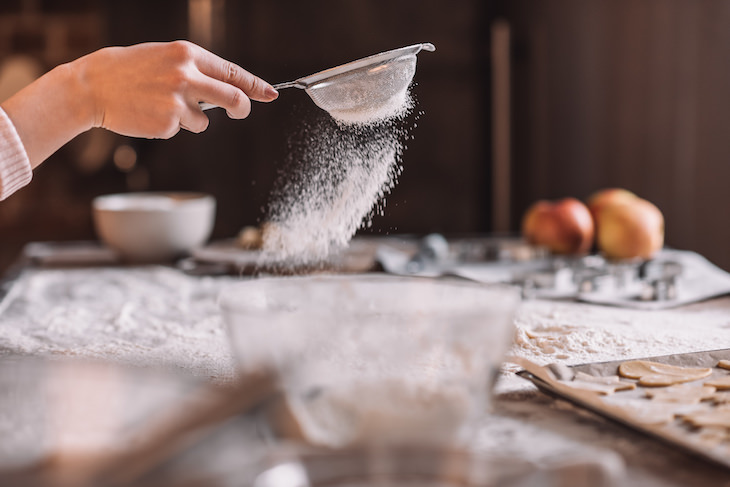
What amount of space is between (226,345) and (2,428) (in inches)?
15.1

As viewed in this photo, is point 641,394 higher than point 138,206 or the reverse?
the reverse

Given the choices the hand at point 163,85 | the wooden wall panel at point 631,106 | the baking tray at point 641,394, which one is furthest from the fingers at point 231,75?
the wooden wall panel at point 631,106

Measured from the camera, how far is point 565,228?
1.43 meters

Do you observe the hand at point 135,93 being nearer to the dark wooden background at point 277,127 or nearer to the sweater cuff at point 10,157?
the sweater cuff at point 10,157

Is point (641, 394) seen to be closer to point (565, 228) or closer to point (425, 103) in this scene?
point (565, 228)

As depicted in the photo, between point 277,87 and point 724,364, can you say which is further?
point 277,87

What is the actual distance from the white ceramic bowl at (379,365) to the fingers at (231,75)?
0.45m

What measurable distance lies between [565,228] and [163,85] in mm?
848

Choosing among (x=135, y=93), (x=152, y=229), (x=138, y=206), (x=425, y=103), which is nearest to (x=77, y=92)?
(x=135, y=93)

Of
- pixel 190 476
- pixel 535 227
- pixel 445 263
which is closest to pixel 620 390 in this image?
pixel 190 476

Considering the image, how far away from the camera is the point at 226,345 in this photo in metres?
0.78

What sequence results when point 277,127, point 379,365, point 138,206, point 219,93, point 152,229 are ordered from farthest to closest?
point 277,127 → point 138,206 → point 152,229 → point 219,93 → point 379,365

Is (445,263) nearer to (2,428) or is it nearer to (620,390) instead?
(620,390)

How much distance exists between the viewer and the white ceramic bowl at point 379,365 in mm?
406
